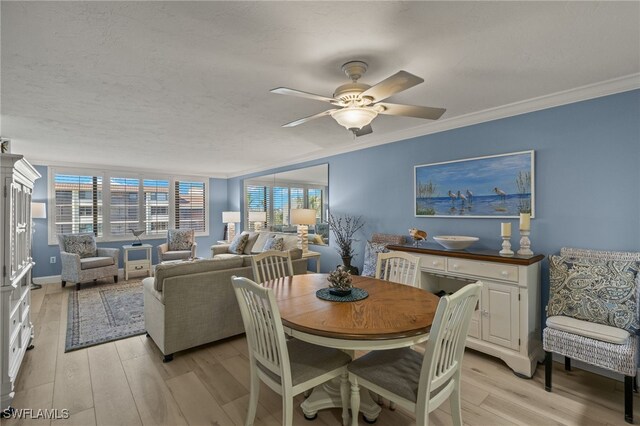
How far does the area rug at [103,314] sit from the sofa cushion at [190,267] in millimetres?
1026

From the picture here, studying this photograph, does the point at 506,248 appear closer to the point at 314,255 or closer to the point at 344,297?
the point at 344,297

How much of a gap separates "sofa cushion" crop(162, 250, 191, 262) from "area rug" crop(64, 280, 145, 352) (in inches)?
32.6

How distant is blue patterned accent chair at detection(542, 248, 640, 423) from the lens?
202 cm

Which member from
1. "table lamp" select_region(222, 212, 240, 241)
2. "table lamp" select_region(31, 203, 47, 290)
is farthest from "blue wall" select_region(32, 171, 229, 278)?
"table lamp" select_region(222, 212, 240, 241)

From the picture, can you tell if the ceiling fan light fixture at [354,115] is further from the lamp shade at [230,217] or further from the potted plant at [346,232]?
the lamp shade at [230,217]

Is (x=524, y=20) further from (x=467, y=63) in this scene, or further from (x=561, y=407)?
(x=561, y=407)

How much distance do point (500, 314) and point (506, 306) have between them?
95 millimetres

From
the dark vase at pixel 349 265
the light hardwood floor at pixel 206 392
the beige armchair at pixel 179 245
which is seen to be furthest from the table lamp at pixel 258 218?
Result: the light hardwood floor at pixel 206 392

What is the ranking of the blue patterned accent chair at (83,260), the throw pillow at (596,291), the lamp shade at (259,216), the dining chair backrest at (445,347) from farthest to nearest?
the lamp shade at (259,216), the blue patterned accent chair at (83,260), the throw pillow at (596,291), the dining chair backrest at (445,347)

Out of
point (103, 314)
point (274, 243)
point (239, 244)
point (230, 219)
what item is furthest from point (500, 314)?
point (230, 219)

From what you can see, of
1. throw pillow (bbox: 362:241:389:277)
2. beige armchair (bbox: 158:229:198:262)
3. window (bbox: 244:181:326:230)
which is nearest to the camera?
throw pillow (bbox: 362:241:389:277)

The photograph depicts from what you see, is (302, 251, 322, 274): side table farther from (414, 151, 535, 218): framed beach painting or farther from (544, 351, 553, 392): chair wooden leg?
(544, 351, 553, 392): chair wooden leg

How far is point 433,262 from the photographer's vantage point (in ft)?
10.0

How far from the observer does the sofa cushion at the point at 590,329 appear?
2.05 metres
